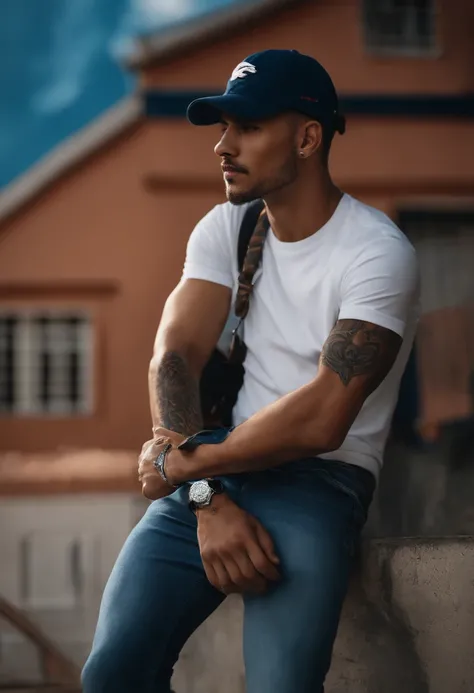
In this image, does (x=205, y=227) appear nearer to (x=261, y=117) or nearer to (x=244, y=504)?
(x=261, y=117)

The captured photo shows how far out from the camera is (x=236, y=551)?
2.23 meters

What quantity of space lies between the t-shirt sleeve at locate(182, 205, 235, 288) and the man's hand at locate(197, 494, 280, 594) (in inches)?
28.5

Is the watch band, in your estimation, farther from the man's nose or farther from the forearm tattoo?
the man's nose

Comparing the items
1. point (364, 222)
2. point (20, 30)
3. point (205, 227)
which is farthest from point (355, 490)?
point (20, 30)

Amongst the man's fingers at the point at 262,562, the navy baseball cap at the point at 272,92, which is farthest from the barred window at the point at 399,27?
the man's fingers at the point at 262,562

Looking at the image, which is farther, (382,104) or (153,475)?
(382,104)

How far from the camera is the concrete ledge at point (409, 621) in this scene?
264cm

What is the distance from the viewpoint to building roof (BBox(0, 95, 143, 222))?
9703mm

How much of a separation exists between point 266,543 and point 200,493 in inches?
8.0

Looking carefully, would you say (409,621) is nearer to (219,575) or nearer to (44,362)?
(219,575)

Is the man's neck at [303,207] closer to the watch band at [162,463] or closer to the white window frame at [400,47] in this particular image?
the watch band at [162,463]

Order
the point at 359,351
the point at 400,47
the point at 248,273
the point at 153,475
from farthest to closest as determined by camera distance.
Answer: the point at 400,47, the point at 248,273, the point at 153,475, the point at 359,351

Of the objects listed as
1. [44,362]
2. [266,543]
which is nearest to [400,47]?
[44,362]

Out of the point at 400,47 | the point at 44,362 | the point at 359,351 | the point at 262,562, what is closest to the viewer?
the point at 262,562
